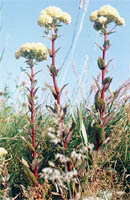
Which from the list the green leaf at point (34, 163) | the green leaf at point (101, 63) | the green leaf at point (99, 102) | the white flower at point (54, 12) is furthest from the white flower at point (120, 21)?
the green leaf at point (34, 163)

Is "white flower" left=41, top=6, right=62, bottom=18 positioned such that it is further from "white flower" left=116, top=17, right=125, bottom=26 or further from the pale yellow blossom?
"white flower" left=116, top=17, right=125, bottom=26

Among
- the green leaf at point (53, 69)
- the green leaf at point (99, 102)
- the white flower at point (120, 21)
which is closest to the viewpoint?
the green leaf at point (53, 69)

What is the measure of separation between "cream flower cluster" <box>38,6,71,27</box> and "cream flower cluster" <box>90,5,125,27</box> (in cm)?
28

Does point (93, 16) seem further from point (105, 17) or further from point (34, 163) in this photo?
point (34, 163)

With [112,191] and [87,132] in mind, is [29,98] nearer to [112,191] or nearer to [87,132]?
[87,132]

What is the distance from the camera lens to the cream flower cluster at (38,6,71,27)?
2.35 meters

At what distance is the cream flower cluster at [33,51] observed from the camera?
93.6 inches

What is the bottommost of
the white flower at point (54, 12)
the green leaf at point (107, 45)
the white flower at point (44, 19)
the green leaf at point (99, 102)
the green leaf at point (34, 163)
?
the green leaf at point (34, 163)

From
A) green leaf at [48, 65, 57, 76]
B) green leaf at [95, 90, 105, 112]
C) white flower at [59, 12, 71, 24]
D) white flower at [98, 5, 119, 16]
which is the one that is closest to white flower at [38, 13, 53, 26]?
white flower at [59, 12, 71, 24]

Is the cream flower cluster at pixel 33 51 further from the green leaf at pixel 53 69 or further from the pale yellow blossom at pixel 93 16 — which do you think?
the pale yellow blossom at pixel 93 16

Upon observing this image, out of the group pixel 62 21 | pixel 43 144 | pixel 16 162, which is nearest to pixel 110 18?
pixel 62 21

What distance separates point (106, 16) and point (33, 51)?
72cm

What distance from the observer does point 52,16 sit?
2.39m

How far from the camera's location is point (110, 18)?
2588mm
